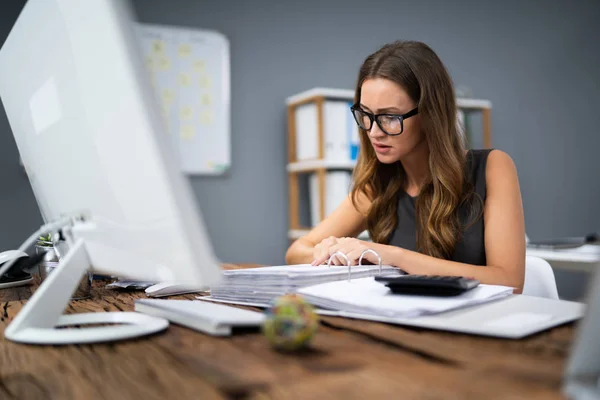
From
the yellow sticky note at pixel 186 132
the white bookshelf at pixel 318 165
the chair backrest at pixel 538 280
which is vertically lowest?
the chair backrest at pixel 538 280

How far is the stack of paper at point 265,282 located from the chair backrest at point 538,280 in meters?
0.60

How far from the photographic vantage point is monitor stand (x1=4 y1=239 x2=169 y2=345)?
66cm

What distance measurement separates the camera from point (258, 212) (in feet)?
10.9

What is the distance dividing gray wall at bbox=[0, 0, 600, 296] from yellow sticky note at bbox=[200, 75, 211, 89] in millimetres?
159

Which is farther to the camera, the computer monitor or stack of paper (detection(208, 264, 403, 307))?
stack of paper (detection(208, 264, 403, 307))

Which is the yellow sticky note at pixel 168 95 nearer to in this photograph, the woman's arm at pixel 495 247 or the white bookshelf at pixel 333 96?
the white bookshelf at pixel 333 96

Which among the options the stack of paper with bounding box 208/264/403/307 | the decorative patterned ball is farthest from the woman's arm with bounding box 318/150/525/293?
the decorative patterned ball

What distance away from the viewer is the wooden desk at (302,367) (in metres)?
0.47

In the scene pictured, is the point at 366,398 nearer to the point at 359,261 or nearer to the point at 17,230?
the point at 359,261

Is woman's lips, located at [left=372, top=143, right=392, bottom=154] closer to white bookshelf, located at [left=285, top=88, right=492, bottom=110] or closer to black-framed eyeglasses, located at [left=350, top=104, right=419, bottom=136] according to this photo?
black-framed eyeglasses, located at [left=350, top=104, right=419, bottom=136]

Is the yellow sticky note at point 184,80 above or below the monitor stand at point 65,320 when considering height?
above

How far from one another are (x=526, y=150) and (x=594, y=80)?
32.6 inches

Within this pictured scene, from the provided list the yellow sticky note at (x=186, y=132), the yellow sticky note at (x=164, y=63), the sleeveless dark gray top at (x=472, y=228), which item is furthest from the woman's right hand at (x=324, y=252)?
the yellow sticky note at (x=164, y=63)

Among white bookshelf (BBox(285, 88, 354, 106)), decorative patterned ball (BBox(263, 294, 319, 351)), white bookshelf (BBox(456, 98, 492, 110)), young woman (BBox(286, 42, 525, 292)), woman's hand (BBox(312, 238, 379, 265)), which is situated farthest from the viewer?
white bookshelf (BBox(456, 98, 492, 110))
